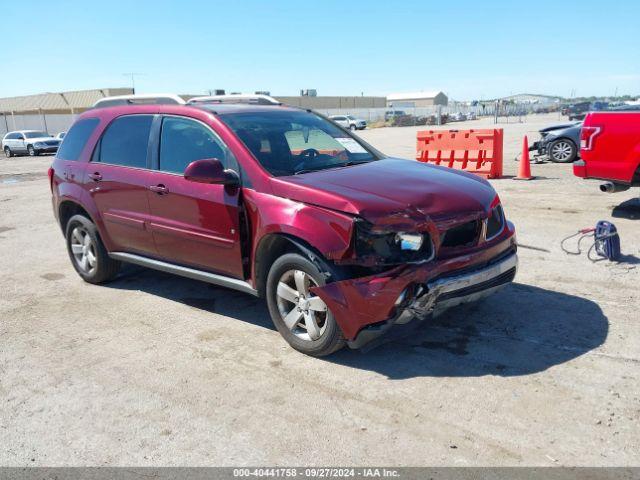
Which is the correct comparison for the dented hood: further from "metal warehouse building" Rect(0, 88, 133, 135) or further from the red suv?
"metal warehouse building" Rect(0, 88, 133, 135)

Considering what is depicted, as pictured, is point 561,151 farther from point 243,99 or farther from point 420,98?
point 420,98

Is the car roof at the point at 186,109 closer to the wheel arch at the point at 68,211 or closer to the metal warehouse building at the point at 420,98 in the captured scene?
the wheel arch at the point at 68,211

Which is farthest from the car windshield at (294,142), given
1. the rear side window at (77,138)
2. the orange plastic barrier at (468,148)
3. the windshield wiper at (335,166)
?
the orange plastic barrier at (468,148)

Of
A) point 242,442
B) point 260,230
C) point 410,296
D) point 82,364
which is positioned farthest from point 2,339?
point 410,296

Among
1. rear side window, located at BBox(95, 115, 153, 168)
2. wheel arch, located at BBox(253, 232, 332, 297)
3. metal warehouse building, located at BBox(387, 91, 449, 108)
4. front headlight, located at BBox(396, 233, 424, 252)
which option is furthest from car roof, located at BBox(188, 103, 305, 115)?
metal warehouse building, located at BBox(387, 91, 449, 108)

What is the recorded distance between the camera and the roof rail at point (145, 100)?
537 cm

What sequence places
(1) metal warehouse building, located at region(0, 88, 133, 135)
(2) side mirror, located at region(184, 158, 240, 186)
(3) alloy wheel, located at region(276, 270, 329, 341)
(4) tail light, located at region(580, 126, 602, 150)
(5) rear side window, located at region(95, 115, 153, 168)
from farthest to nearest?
(1) metal warehouse building, located at region(0, 88, 133, 135)
(4) tail light, located at region(580, 126, 602, 150)
(5) rear side window, located at region(95, 115, 153, 168)
(2) side mirror, located at region(184, 158, 240, 186)
(3) alloy wheel, located at region(276, 270, 329, 341)

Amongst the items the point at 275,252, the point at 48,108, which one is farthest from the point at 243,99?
the point at 48,108

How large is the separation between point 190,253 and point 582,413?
323 cm

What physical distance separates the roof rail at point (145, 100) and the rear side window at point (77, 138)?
0.30 metres

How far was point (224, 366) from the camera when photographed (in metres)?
4.07

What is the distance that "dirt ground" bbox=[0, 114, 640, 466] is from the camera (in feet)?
9.98

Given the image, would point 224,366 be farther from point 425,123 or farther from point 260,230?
point 425,123

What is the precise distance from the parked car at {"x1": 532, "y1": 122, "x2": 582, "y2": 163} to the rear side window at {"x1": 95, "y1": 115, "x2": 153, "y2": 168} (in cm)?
1218
